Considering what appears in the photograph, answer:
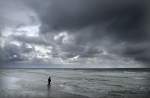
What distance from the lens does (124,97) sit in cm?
1137

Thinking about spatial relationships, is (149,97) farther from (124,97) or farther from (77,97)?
(77,97)

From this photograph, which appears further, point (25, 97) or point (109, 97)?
point (109, 97)

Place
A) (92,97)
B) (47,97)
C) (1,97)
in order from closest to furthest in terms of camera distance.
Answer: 1. (1,97)
2. (47,97)
3. (92,97)

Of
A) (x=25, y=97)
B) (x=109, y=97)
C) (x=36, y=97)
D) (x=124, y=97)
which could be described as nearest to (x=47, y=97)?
(x=36, y=97)

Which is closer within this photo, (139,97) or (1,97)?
(1,97)

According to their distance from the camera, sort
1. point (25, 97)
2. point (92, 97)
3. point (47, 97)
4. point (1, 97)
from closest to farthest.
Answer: point (1, 97)
point (25, 97)
point (47, 97)
point (92, 97)

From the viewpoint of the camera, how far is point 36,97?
33.5 feet

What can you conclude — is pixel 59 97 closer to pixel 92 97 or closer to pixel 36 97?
pixel 36 97

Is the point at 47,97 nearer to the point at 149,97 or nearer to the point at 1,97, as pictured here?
the point at 1,97

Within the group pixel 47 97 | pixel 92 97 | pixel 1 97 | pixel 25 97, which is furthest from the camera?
pixel 92 97

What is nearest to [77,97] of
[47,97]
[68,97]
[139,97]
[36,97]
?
[68,97]

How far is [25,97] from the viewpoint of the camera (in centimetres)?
986

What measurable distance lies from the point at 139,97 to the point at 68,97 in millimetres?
4715

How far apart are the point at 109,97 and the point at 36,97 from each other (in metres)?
4.71
